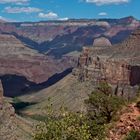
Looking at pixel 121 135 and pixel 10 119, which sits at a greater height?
pixel 121 135

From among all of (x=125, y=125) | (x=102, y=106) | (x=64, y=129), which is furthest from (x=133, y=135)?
(x=102, y=106)

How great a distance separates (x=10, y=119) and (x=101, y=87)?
32011 mm

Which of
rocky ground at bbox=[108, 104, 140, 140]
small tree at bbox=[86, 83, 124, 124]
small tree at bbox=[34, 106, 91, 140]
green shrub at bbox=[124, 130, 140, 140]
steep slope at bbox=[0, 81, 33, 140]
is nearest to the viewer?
small tree at bbox=[34, 106, 91, 140]

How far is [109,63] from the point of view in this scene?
198 m

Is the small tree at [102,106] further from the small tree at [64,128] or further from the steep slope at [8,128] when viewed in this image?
the steep slope at [8,128]

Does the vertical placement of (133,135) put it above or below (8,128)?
above

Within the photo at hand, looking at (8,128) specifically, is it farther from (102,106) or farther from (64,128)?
(64,128)

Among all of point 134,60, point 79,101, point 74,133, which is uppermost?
point 74,133

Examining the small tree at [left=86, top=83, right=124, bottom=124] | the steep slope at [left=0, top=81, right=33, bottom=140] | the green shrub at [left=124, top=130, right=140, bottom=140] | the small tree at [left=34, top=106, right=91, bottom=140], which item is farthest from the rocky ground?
the steep slope at [left=0, top=81, right=33, bottom=140]

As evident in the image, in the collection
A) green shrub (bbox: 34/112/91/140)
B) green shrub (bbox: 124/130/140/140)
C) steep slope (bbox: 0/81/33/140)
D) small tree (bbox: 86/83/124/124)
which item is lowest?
steep slope (bbox: 0/81/33/140)

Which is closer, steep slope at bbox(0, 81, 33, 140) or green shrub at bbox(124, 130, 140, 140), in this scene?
green shrub at bbox(124, 130, 140, 140)

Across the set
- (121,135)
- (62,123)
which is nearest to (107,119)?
(121,135)

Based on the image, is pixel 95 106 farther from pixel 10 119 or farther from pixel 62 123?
pixel 10 119

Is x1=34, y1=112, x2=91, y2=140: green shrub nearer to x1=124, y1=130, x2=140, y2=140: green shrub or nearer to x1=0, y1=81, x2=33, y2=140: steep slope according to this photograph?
x1=124, y1=130, x2=140, y2=140: green shrub
